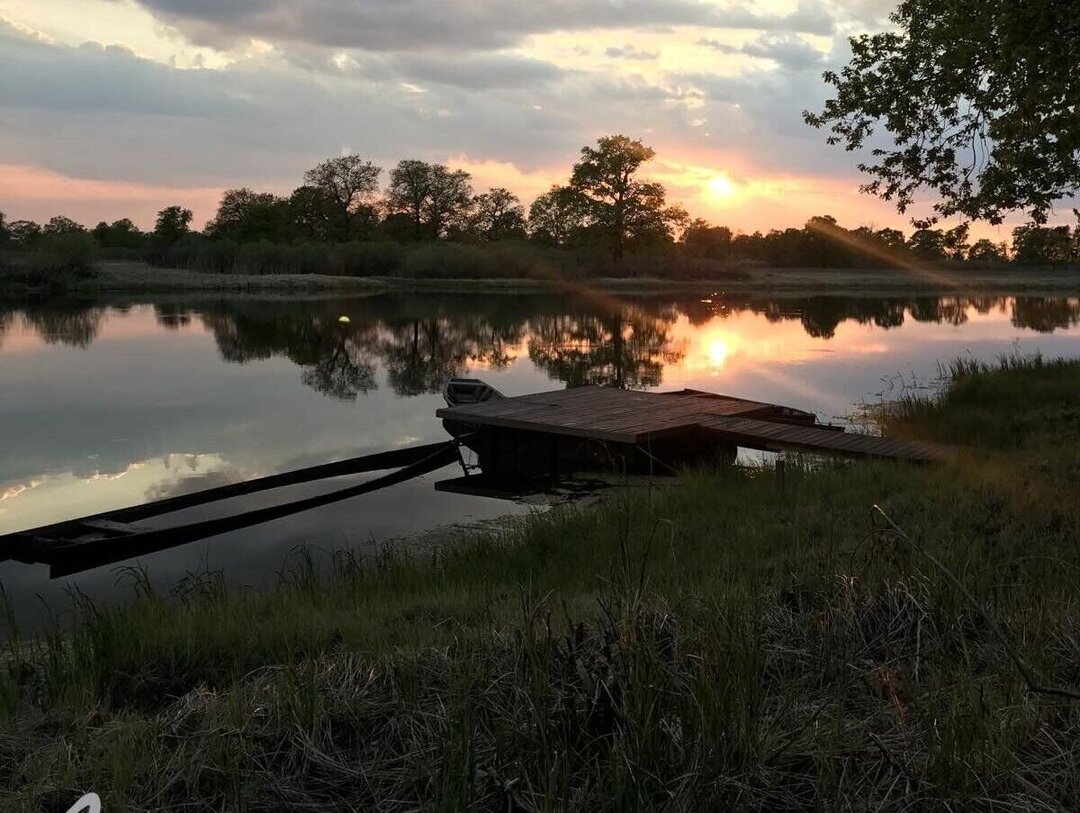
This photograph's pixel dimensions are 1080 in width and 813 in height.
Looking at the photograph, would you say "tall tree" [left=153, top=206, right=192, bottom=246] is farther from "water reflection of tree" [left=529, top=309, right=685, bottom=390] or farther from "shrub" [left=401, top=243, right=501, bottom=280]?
"water reflection of tree" [left=529, top=309, right=685, bottom=390]

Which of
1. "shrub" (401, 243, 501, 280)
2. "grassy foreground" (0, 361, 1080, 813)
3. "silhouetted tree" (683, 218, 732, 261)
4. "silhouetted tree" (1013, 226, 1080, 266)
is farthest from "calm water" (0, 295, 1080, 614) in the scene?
"silhouetted tree" (683, 218, 732, 261)

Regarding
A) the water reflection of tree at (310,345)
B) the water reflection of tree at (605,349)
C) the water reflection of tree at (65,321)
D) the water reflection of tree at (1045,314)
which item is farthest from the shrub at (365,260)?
the water reflection of tree at (1045,314)

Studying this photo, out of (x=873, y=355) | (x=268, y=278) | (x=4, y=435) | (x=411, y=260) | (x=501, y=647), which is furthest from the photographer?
(x=411, y=260)

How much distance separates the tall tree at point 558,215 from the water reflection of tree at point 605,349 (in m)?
35.8

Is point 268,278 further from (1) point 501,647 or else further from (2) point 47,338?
(1) point 501,647

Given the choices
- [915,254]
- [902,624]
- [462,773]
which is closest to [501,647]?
[462,773]

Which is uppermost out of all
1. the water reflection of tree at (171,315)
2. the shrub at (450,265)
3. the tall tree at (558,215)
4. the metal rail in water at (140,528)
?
the tall tree at (558,215)

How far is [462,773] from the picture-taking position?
9.88 feet

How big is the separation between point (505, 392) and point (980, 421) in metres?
12.4

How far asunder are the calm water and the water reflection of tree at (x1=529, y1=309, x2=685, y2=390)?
Answer: 146 mm

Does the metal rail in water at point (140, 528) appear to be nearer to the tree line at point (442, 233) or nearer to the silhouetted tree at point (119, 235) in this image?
the tree line at point (442, 233)

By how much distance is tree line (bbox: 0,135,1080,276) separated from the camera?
7769 cm

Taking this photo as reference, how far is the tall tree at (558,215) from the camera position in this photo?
263 feet

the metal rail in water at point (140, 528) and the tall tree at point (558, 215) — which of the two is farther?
the tall tree at point (558, 215)
